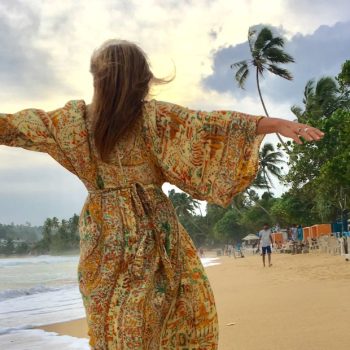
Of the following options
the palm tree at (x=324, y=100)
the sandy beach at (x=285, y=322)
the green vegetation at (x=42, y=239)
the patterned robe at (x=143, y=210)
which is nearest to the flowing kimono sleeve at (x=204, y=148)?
the patterned robe at (x=143, y=210)

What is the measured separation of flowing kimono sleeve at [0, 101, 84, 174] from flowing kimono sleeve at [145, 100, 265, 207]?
1.11 ft

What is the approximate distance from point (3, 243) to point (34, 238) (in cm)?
1028

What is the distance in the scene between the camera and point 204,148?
90.6 inches

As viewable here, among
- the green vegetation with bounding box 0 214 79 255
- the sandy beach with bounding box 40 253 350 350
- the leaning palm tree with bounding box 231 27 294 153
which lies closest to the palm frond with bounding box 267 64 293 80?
the leaning palm tree with bounding box 231 27 294 153

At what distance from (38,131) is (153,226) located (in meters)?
0.58

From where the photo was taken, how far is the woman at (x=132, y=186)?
2078 millimetres

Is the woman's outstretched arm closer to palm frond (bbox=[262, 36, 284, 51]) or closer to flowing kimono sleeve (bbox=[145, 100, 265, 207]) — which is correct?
flowing kimono sleeve (bbox=[145, 100, 265, 207])

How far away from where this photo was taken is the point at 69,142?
217 centimetres

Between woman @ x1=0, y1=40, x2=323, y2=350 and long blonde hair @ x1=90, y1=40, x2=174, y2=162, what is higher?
long blonde hair @ x1=90, y1=40, x2=174, y2=162

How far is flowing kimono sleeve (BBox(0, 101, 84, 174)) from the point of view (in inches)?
86.0

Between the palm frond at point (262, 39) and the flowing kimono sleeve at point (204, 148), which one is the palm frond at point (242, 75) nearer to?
the palm frond at point (262, 39)

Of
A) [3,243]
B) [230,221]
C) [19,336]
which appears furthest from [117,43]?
[3,243]

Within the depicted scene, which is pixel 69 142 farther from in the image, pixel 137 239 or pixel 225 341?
pixel 225 341

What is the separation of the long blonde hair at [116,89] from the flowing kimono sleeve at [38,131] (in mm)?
144
